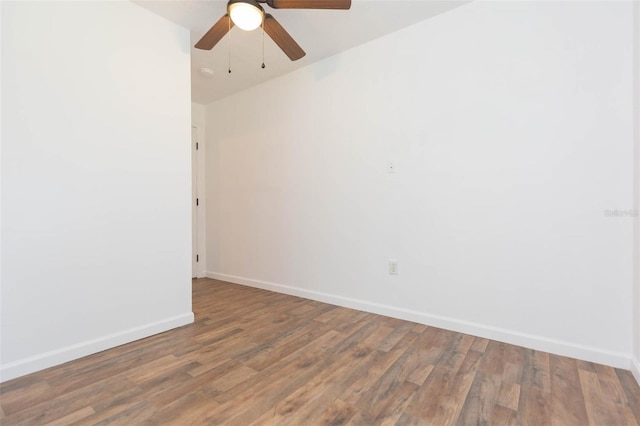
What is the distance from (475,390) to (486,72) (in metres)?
2.11

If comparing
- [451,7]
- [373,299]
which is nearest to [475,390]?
[373,299]

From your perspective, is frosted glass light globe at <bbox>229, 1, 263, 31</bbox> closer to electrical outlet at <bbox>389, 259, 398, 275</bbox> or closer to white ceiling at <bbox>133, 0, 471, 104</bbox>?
white ceiling at <bbox>133, 0, 471, 104</bbox>

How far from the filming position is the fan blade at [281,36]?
Answer: 194cm

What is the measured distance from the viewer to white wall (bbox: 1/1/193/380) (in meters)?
1.74

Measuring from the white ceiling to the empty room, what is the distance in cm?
2

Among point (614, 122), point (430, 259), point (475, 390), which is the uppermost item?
point (614, 122)

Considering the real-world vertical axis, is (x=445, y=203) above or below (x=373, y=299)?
above

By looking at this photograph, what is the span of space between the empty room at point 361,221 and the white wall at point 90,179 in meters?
0.01

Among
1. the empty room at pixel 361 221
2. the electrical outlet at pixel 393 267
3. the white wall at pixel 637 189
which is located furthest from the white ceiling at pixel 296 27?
the electrical outlet at pixel 393 267

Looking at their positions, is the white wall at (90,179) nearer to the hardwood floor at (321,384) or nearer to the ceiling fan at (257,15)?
the hardwood floor at (321,384)

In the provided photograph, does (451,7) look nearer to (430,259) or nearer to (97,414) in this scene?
(430,259)

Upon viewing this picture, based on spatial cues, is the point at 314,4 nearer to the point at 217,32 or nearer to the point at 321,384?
the point at 217,32

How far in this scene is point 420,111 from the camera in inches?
98.8

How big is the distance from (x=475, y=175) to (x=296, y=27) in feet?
6.10
